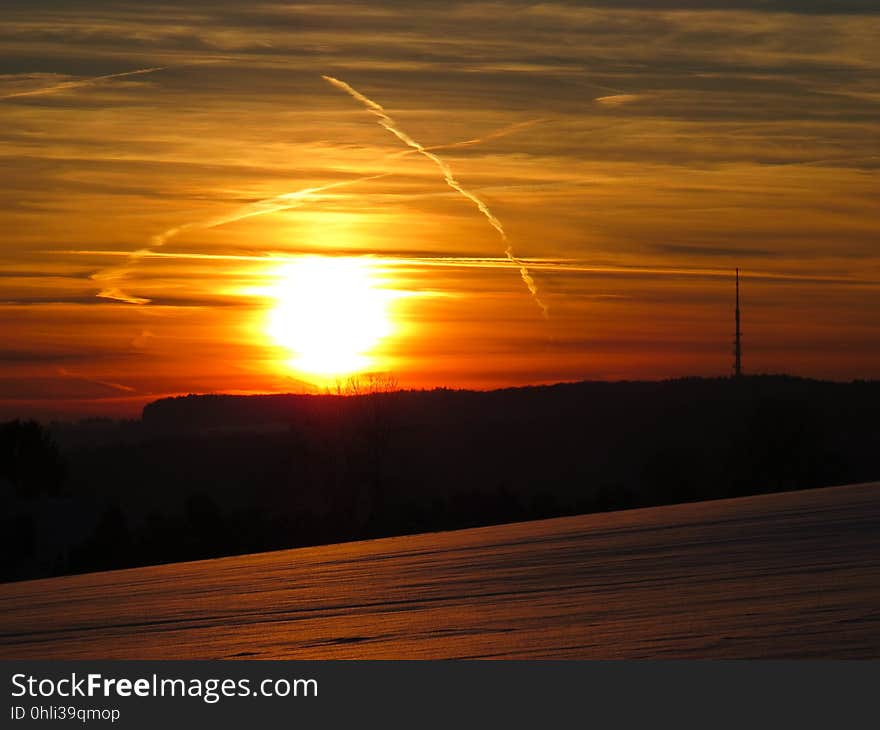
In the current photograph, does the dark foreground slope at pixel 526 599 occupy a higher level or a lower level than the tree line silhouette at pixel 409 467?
higher

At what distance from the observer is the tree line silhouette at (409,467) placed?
47.5m

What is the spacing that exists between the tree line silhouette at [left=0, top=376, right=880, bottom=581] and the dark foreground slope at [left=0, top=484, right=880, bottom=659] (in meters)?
32.5

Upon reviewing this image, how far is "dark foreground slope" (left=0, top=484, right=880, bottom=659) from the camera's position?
4.91 m

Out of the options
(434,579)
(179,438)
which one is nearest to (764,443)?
(434,579)

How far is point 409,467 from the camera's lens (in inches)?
4550

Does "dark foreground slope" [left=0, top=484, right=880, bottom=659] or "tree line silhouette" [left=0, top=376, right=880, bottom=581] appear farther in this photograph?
"tree line silhouette" [left=0, top=376, right=880, bottom=581]

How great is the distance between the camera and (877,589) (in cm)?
538

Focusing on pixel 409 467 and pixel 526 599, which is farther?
pixel 409 467

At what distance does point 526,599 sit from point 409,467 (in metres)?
110

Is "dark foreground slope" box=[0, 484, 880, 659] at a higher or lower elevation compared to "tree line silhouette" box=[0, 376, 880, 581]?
higher

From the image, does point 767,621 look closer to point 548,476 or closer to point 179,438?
point 548,476

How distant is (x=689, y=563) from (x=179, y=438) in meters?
141

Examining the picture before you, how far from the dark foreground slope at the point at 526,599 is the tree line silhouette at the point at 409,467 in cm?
3251

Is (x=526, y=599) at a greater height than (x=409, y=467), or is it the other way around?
(x=526, y=599)
